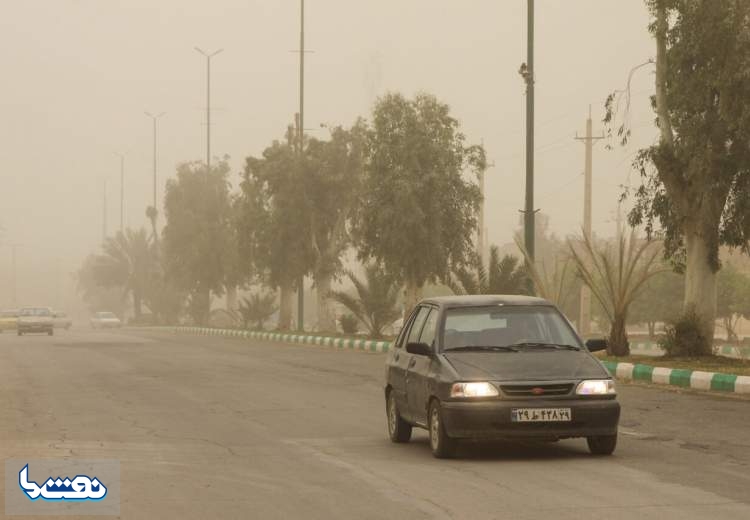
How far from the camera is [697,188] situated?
80.2 feet

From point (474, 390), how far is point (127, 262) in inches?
3837

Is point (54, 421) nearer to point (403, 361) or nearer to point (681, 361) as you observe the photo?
point (403, 361)

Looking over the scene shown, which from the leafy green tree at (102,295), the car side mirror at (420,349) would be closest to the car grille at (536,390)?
the car side mirror at (420,349)

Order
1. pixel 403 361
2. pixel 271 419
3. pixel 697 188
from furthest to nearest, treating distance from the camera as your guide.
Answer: pixel 697 188, pixel 271 419, pixel 403 361

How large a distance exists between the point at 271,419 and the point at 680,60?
12.8m

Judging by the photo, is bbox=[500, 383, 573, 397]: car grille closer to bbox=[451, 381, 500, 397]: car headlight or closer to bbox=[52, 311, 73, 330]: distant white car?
bbox=[451, 381, 500, 397]: car headlight

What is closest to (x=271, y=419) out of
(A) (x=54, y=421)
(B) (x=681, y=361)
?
(A) (x=54, y=421)

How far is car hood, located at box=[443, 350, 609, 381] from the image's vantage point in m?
11.5

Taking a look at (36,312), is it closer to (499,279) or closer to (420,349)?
(499,279)

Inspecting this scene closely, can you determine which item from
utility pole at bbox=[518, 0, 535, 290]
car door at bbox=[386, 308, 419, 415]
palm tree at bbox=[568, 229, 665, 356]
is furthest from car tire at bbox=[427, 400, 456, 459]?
utility pole at bbox=[518, 0, 535, 290]

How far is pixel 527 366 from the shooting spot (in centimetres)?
1159

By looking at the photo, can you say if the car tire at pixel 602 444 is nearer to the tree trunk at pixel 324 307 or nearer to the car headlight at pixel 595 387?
the car headlight at pixel 595 387

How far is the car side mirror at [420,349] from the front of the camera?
1220cm

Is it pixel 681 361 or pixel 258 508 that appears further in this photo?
pixel 681 361
